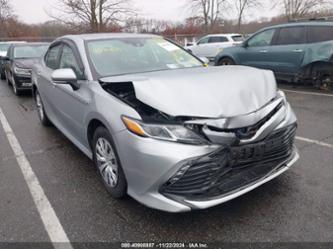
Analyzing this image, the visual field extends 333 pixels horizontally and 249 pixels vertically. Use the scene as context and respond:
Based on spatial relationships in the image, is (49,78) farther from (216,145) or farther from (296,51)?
(296,51)

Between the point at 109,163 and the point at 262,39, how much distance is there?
707 centimetres

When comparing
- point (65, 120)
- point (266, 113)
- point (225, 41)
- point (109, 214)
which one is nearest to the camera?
point (266, 113)

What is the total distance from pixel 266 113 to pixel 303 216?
95 centimetres

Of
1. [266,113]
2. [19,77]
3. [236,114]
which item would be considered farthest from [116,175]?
[19,77]

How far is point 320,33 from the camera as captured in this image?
6.99m

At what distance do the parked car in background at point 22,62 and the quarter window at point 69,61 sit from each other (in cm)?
422

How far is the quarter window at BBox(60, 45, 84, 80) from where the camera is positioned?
328cm

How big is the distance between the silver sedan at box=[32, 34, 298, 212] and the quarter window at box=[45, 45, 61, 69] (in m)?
1.25

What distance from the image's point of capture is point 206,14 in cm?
3131

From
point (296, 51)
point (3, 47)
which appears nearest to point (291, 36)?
point (296, 51)

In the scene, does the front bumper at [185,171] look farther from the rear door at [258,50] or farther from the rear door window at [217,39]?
the rear door window at [217,39]

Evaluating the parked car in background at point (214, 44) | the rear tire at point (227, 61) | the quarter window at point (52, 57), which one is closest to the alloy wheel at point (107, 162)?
the quarter window at point (52, 57)

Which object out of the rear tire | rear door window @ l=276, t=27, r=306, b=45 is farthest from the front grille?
the rear tire

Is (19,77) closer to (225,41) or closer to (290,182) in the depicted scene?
(290,182)
